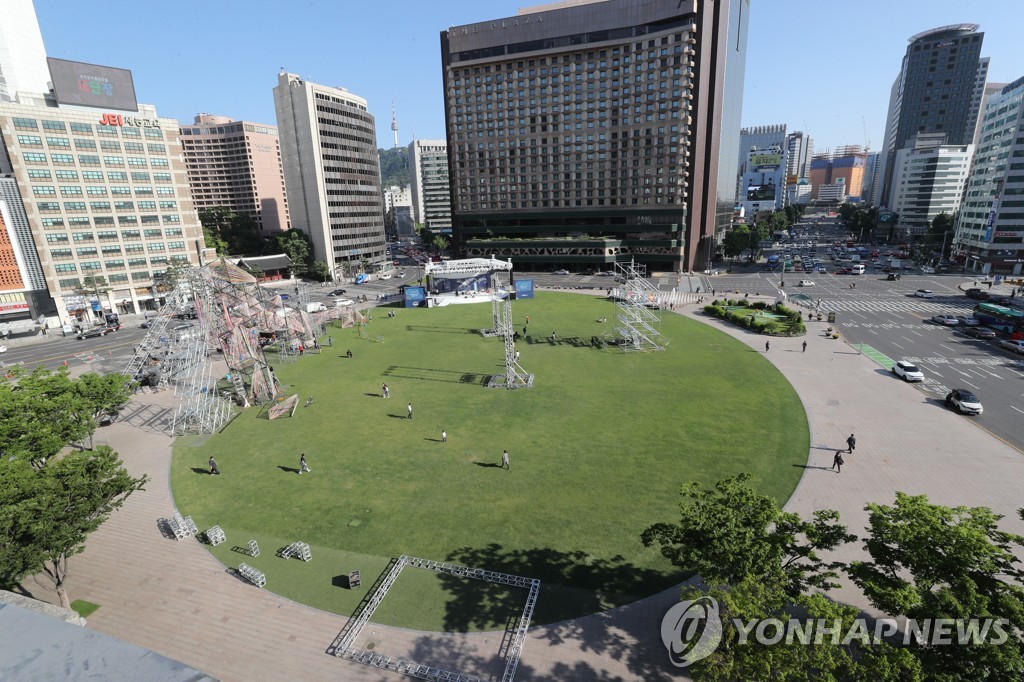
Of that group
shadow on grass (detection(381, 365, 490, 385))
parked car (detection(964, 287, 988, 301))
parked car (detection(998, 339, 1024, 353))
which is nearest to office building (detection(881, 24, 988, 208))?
parked car (detection(964, 287, 988, 301))

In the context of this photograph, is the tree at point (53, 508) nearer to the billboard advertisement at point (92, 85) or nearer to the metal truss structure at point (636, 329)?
the metal truss structure at point (636, 329)

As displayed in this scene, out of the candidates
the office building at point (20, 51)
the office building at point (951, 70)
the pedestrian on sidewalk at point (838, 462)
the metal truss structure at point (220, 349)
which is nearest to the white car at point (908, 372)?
the pedestrian on sidewalk at point (838, 462)

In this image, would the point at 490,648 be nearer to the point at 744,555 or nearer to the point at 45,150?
the point at 744,555

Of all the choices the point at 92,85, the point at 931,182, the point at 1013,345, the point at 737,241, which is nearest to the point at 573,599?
the point at 1013,345

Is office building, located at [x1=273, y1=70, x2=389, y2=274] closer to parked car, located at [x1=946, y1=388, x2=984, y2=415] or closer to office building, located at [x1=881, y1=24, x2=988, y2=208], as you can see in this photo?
parked car, located at [x1=946, y1=388, x2=984, y2=415]

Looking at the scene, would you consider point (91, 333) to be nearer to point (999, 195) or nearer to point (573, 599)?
point (573, 599)

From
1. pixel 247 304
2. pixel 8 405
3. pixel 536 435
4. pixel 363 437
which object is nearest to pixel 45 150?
pixel 247 304
